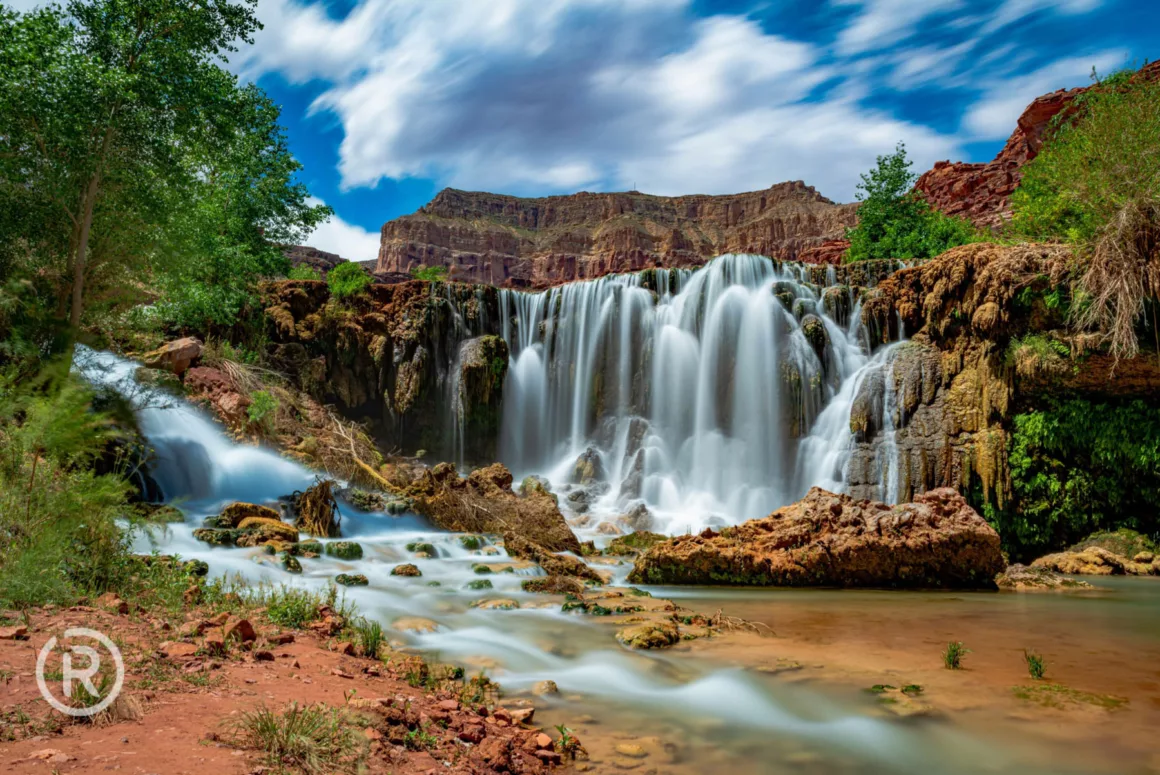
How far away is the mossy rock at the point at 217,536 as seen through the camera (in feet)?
28.5

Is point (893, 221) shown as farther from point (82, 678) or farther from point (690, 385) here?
point (82, 678)

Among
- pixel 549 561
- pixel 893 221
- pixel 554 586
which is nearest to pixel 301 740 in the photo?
pixel 554 586

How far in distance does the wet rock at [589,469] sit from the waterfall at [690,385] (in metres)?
0.11

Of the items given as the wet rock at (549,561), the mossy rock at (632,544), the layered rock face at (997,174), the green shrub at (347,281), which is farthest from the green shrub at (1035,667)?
the layered rock face at (997,174)

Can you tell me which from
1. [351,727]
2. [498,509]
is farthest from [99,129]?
[351,727]

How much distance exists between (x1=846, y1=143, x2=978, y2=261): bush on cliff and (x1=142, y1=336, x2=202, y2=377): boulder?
29188mm

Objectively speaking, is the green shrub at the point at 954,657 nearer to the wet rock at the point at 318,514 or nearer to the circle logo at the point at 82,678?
the circle logo at the point at 82,678

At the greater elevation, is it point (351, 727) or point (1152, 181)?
point (1152, 181)

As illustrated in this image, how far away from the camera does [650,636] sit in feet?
19.3

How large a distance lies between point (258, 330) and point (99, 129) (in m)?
11.8

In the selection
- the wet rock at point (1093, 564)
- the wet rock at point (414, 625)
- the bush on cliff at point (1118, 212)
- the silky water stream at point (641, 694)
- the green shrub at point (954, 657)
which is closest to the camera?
the silky water stream at point (641, 694)

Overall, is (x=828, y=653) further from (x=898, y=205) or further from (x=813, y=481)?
(x=898, y=205)

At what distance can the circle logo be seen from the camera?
2.54 metres

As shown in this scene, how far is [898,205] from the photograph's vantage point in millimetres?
32469
